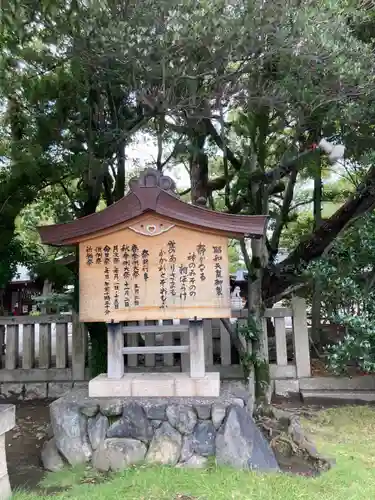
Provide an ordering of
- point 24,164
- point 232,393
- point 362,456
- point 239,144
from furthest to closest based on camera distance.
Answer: point 239,144 < point 24,164 < point 232,393 < point 362,456

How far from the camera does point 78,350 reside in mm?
7566

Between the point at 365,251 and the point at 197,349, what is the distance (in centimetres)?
277

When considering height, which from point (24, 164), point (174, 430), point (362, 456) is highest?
point (24, 164)

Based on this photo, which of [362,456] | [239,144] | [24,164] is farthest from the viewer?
[239,144]

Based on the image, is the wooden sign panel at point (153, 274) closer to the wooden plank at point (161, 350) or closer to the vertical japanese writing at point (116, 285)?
the vertical japanese writing at point (116, 285)

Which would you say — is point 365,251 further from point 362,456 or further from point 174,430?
point 174,430

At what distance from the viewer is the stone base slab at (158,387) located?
5227 millimetres

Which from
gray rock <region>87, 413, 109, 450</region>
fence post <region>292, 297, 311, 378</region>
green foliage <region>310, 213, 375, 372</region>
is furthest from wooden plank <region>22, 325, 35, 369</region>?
green foliage <region>310, 213, 375, 372</region>

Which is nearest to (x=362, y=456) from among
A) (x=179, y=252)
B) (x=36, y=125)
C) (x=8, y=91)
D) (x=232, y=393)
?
(x=232, y=393)

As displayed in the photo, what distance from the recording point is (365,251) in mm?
6160

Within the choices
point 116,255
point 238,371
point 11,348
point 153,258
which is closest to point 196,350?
point 153,258

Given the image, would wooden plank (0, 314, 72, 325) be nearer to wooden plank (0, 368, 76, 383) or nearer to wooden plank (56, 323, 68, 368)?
wooden plank (56, 323, 68, 368)

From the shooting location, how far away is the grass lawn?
3916 mm

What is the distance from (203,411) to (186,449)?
438mm
